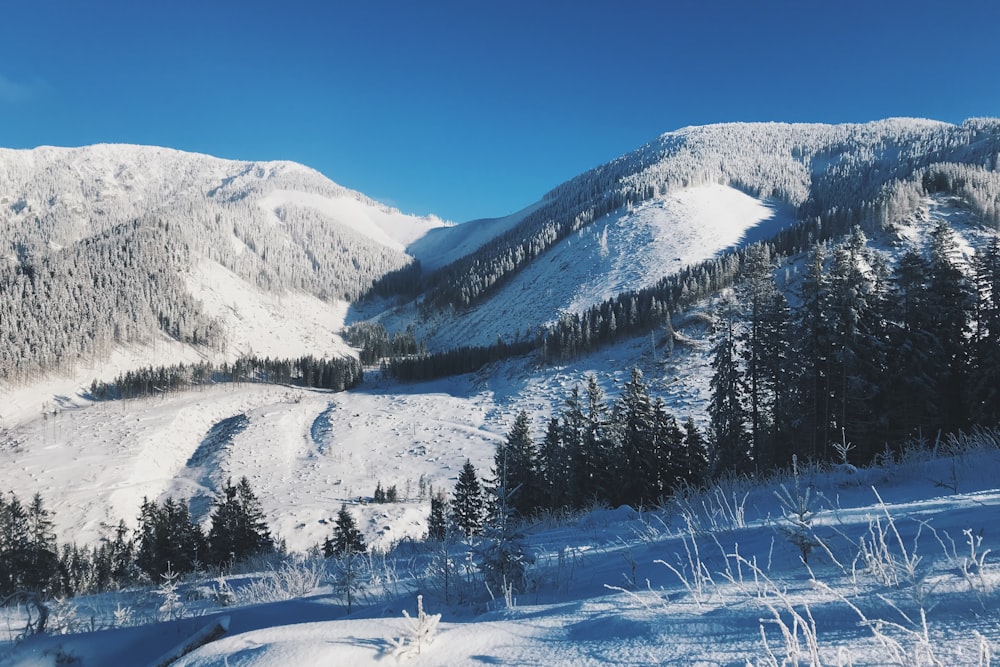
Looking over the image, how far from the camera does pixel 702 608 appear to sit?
8.49 feet

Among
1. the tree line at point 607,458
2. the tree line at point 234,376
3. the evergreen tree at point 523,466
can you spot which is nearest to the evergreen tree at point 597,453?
the tree line at point 607,458

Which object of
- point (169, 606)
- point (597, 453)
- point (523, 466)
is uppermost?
point (169, 606)

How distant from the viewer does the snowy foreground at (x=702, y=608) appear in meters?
2.04

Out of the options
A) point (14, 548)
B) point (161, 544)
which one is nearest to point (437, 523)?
point (161, 544)

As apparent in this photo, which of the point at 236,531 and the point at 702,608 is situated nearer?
the point at 702,608

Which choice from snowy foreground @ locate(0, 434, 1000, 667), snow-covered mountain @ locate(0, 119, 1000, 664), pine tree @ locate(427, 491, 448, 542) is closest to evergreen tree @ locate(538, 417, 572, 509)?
pine tree @ locate(427, 491, 448, 542)

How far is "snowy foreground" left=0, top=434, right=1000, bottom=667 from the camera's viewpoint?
80.4 inches

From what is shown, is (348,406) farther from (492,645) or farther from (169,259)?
(169,259)

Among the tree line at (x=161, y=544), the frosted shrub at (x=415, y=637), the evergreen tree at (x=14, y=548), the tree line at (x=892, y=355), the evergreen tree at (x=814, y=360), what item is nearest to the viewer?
the frosted shrub at (x=415, y=637)

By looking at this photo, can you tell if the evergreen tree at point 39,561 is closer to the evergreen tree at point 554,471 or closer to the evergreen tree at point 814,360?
the evergreen tree at point 554,471

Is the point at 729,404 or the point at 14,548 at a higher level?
the point at 729,404

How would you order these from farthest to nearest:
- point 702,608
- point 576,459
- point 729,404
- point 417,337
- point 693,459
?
point 417,337, point 576,459, point 693,459, point 729,404, point 702,608

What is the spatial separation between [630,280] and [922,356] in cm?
8866

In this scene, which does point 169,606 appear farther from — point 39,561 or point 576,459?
point 39,561
